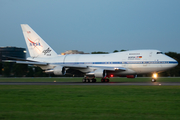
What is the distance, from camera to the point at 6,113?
10531mm

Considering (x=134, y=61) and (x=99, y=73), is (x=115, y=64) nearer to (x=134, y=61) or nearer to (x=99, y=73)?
(x=134, y=61)

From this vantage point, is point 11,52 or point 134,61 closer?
point 134,61

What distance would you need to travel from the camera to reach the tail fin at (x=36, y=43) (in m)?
43.4

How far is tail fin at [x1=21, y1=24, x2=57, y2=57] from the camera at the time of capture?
43.4 m

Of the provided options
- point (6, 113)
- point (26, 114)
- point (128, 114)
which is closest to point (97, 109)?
point (128, 114)

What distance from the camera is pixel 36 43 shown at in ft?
143

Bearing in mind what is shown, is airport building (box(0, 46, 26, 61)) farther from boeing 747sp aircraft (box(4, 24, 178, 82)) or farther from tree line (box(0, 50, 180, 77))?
boeing 747sp aircraft (box(4, 24, 178, 82))

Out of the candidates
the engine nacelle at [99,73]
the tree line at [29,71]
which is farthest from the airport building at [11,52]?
the engine nacelle at [99,73]

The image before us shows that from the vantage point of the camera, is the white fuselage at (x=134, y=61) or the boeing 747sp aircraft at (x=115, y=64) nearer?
the white fuselage at (x=134, y=61)

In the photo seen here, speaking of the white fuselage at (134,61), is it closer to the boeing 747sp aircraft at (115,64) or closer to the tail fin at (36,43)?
the boeing 747sp aircraft at (115,64)

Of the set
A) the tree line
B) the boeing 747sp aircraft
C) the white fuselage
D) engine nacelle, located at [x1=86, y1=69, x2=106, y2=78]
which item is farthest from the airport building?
engine nacelle, located at [x1=86, y1=69, x2=106, y2=78]

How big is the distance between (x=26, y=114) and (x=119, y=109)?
407cm

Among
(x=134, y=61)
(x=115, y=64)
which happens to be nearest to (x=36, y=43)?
(x=115, y=64)

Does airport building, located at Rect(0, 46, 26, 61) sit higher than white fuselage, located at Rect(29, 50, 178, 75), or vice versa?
A: airport building, located at Rect(0, 46, 26, 61)
